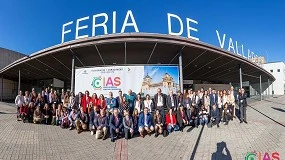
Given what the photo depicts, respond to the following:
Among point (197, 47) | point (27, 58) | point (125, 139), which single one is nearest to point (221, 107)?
point (197, 47)

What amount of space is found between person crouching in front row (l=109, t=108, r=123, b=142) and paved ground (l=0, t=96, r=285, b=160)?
332mm

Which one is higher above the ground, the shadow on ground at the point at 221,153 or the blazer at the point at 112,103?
the blazer at the point at 112,103

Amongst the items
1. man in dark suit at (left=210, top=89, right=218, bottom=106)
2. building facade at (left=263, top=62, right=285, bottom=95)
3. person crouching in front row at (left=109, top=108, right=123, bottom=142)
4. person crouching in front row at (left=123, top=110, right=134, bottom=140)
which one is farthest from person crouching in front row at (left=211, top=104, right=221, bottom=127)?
building facade at (left=263, top=62, right=285, bottom=95)


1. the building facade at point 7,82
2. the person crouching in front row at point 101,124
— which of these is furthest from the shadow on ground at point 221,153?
the building facade at point 7,82

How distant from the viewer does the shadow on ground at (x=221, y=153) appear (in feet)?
20.8

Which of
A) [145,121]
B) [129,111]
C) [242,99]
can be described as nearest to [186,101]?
[145,121]

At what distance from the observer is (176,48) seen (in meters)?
13.2

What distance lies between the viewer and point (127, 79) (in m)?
11.8

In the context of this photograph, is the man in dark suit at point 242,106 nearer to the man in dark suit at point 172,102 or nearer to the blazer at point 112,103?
the man in dark suit at point 172,102

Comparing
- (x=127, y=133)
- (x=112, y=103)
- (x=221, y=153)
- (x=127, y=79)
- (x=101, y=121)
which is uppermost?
(x=127, y=79)

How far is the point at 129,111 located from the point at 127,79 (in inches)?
115

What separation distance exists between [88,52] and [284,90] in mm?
51941

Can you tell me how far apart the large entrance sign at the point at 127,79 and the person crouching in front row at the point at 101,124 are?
3430mm

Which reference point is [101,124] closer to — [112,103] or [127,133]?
[127,133]
